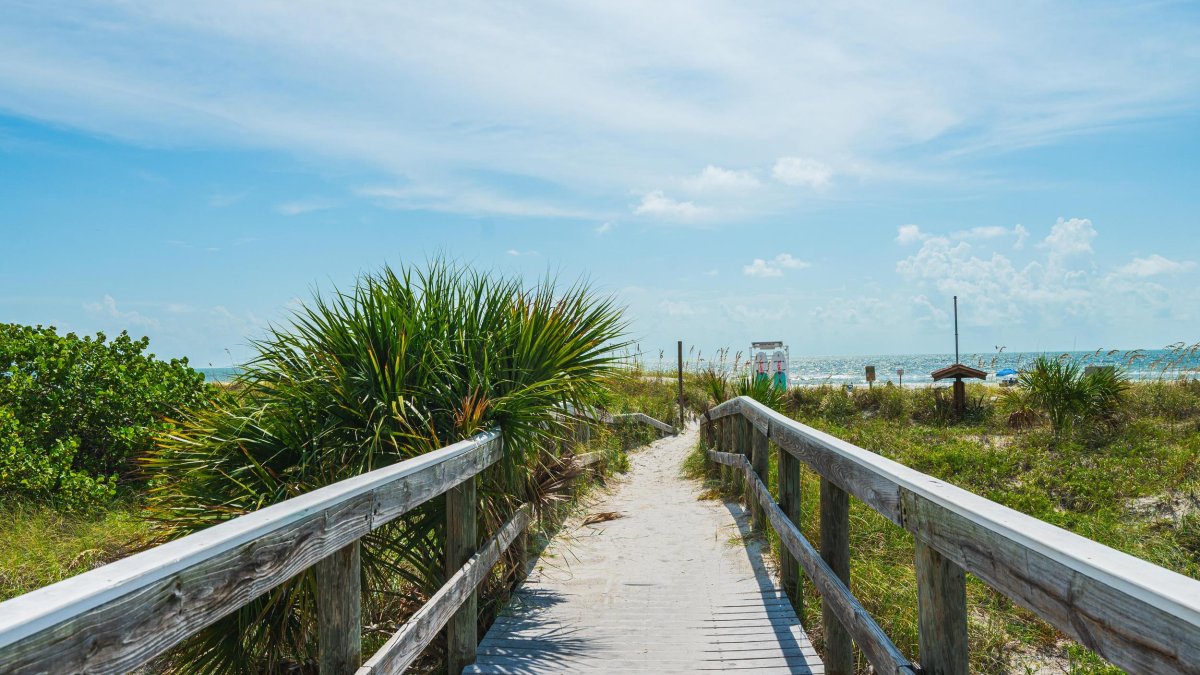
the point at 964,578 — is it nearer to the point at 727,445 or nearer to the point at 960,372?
the point at 727,445

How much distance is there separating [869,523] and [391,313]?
4238 mm

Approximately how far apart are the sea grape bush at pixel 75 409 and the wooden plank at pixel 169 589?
698 cm

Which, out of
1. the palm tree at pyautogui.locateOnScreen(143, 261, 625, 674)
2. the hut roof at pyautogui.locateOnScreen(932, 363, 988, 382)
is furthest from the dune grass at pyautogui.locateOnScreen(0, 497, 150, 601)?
the hut roof at pyautogui.locateOnScreen(932, 363, 988, 382)

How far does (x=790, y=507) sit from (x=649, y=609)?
1.18m

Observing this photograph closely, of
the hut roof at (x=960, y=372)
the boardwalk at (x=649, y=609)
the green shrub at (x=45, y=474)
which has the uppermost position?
the hut roof at (x=960, y=372)

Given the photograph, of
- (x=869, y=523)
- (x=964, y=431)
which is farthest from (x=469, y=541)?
(x=964, y=431)

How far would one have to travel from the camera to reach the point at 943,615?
254cm

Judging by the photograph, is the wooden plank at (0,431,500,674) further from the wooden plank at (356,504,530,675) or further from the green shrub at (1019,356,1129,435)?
the green shrub at (1019,356,1129,435)

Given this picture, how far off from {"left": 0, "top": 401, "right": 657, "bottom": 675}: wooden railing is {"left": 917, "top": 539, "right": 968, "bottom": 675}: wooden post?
2022mm

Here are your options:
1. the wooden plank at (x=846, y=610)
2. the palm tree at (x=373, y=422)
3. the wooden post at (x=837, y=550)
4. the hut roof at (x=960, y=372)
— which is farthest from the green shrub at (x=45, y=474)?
the hut roof at (x=960, y=372)

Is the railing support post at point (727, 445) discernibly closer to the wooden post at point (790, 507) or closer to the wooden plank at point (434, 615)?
the wooden post at point (790, 507)

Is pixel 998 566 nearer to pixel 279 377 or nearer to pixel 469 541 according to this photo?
pixel 469 541

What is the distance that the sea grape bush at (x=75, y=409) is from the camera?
28.1 feet

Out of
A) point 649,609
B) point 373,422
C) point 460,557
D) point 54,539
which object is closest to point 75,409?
point 54,539
